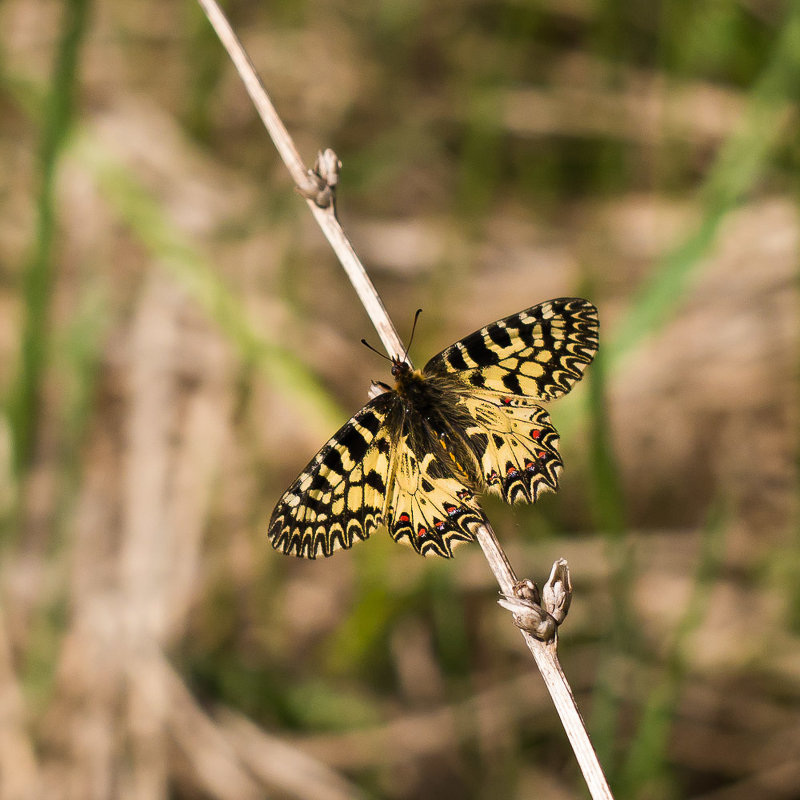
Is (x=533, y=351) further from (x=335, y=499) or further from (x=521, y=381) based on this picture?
(x=335, y=499)

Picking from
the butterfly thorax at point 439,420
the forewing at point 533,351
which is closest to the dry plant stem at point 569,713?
the butterfly thorax at point 439,420

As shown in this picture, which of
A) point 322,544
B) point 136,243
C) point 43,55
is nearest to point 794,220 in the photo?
point 322,544

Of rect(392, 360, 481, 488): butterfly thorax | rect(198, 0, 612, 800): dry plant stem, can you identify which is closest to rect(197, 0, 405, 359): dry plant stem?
rect(198, 0, 612, 800): dry plant stem

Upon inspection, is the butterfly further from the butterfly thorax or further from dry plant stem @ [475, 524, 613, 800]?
dry plant stem @ [475, 524, 613, 800]

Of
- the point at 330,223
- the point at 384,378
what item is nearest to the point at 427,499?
the point at 330,223

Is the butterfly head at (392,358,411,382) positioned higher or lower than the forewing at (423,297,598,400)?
higher

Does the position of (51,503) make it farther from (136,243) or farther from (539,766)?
(539,766)
